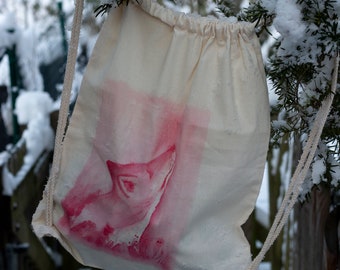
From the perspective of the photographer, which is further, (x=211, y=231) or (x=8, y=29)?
(x=8, y=29)

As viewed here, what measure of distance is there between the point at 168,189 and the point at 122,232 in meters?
0.15

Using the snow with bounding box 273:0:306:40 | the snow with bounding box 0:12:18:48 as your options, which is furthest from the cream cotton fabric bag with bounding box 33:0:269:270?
the snow with bounding box 0:12:18:48

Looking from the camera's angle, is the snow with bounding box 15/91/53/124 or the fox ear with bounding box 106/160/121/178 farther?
the snow with bounding box 15/91/53/124

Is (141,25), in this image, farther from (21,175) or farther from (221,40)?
(21,175)

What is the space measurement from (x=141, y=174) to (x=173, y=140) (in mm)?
100

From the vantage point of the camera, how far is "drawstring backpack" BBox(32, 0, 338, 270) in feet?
3.81

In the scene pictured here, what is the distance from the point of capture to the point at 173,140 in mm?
1193

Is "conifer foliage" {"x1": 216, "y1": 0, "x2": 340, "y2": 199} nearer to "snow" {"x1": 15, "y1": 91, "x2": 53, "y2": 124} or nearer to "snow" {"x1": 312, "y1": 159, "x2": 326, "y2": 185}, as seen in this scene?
"snow" {"x1": 312, "y1": 159, "x2": 326, "y2": 185}

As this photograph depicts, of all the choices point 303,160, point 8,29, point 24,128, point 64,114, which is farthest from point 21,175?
point 303,160

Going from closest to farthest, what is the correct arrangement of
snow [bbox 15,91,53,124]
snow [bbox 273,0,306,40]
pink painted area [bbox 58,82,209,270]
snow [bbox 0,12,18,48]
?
snow [bbox 273,0,306,40]
pink painted area [bbox 58,82,209,270]
snow [bbox 0,12,18,48]
snow [bbox 15,91,53,124]

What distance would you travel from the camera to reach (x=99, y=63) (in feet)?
4.11

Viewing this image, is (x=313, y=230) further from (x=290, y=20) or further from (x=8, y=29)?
(x=8, y=29)

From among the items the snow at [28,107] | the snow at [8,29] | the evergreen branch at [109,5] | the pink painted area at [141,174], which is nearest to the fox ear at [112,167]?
the pink painted area at [141,174]

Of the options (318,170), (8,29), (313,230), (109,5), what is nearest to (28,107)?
(8,29)
